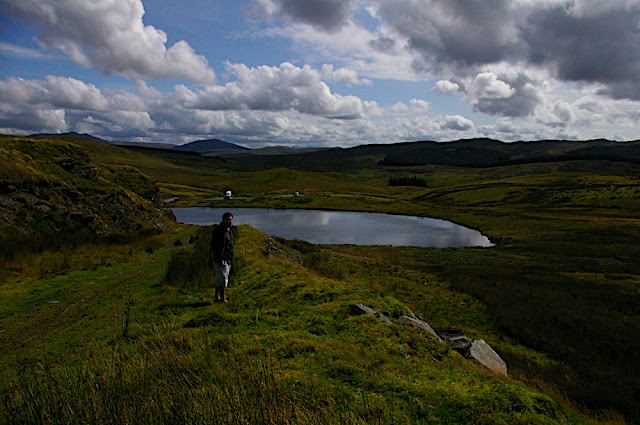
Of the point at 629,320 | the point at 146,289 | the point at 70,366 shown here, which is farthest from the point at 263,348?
the point at 629,320

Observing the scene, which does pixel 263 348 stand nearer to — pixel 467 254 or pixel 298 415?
pixel 298 415

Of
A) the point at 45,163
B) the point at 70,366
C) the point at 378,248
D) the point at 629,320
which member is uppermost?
the point at 45,163

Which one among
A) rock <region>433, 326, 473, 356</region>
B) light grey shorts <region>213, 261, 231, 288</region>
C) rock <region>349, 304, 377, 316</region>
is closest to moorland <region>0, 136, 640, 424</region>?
rock <region>349, 304, 377, 316</region>

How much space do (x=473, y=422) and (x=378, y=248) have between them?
47.3 metres

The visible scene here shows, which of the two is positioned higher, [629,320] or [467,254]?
[629,320]

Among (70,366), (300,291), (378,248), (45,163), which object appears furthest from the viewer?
(378,248)

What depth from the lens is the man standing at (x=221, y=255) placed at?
10.0 metres

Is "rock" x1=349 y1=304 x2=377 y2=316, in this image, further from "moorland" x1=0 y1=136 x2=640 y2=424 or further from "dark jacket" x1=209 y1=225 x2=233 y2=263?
"dark jacket" x1=209 y1=225 x2=233 y2=263

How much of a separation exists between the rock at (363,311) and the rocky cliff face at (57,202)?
14.2 meters

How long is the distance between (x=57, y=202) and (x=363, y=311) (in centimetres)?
2232

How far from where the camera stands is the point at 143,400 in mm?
3881

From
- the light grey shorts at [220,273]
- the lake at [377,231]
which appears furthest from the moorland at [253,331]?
the lake at [377,231]

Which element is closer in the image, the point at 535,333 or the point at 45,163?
the point at 535,333

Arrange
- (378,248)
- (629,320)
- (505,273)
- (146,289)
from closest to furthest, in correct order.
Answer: (146,289) → (629,320) → (505,273) → (378,248)
